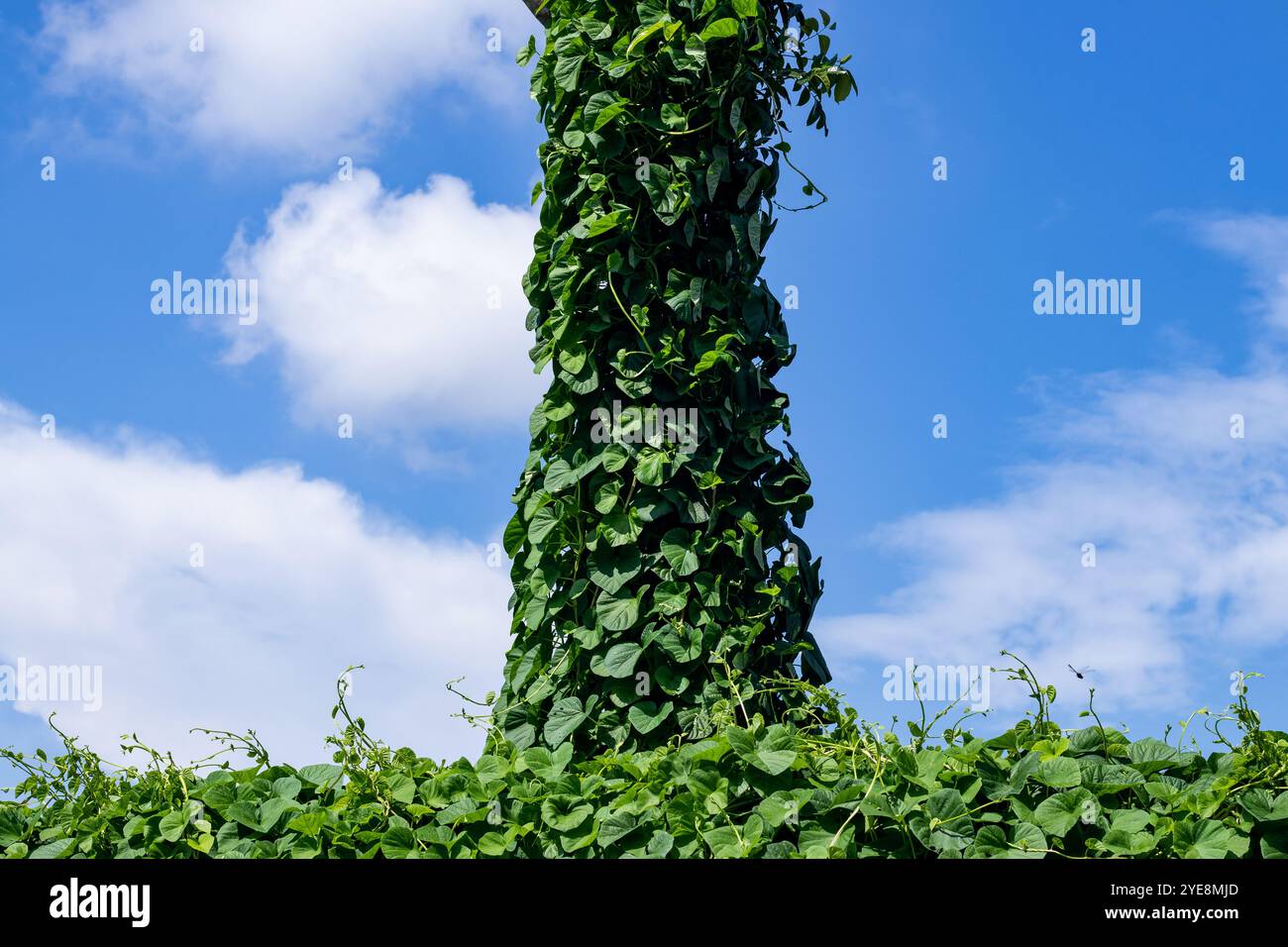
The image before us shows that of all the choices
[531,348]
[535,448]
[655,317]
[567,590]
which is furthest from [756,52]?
[567,590]

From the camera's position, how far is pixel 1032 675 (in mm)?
2484

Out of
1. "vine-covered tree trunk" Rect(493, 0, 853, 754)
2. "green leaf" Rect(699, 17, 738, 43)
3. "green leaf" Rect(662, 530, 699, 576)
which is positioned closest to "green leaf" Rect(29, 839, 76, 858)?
"vine-covered tree trunk" Rect(493, 0, 853, 754)

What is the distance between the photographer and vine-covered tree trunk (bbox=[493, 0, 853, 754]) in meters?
2.96

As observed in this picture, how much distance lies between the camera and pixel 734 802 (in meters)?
2.28

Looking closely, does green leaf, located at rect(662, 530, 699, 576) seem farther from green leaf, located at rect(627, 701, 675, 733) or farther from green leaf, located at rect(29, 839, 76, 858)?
green leaf, located at rect(29, 839, 76, 858)

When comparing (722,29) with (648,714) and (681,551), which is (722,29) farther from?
(648,714)

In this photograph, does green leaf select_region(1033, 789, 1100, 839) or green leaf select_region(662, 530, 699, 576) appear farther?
green leaf select_region(662, 530, 699, 576)

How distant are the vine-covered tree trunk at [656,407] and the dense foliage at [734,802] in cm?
32

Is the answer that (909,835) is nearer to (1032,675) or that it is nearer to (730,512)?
(1032,675)

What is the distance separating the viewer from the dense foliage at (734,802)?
7.04 feet

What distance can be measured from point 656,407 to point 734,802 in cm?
131

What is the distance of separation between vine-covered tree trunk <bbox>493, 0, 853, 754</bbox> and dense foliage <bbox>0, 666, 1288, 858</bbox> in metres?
0.32

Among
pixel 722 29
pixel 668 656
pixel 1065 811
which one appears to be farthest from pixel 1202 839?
pixel 722 29
